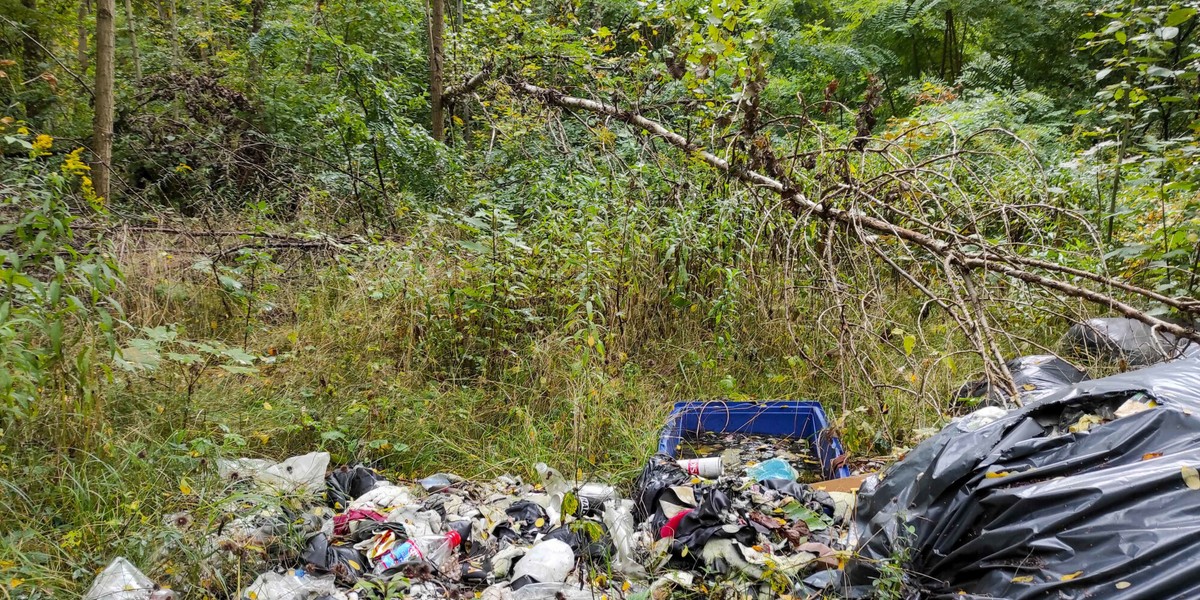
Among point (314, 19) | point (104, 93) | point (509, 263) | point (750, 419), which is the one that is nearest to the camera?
point (750, 419)

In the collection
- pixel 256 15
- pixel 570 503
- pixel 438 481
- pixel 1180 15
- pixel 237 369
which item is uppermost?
pixel 256 15

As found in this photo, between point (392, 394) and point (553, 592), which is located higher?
point (392, 394)

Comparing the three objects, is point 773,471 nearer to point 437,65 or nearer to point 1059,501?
point 1059,501

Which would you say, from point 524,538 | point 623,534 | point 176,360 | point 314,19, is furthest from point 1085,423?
point 314,19

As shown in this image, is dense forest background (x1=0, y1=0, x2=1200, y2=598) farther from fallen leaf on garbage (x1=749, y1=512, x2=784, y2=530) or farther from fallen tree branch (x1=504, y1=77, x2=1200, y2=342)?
fallen leaf on garbage (x1=749, y1=512, x2=784, y2=530)

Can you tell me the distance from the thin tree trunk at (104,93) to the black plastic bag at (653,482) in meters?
4.30

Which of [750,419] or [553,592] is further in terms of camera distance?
[750,419]

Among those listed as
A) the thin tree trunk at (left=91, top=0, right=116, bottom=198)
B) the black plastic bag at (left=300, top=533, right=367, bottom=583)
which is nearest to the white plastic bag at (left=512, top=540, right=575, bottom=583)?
the black plastic bag at (left=300, top=533, right=367, bottom=583)

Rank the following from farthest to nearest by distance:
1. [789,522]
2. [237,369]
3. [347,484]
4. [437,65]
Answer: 1. [437,65]
2. [347,484]
3. [237,369]
4. [789,522]

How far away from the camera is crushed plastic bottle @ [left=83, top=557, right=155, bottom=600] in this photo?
182 cm

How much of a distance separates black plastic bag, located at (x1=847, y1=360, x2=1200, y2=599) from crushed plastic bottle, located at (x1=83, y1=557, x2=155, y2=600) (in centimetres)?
208

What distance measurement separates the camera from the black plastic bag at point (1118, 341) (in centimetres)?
313

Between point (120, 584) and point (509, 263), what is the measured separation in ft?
6.98

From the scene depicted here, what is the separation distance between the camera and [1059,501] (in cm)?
155
